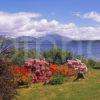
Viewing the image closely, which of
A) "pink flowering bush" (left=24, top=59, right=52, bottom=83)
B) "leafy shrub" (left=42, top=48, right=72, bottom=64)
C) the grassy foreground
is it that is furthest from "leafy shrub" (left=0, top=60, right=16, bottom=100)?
"leafy shrub" (left=42, top=48, right=72, bottom=64)

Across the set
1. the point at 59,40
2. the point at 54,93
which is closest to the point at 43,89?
the point at 54,93

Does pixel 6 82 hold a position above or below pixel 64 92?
above

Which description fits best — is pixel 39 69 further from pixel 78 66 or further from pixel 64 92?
pixel 64 92

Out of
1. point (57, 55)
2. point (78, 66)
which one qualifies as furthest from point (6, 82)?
point (57, 55)

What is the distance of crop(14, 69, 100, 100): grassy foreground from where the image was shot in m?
20.8

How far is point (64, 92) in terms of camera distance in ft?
71.6

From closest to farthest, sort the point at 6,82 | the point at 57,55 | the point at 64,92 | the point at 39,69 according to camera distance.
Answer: the point at 6,82
the point at 64,92
the point at 39,69
the point at 57,55

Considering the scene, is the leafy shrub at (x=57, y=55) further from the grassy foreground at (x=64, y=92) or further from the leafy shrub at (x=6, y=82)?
the leafy shrub at (x=6, y=82)

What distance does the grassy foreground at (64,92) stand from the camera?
20.8 m

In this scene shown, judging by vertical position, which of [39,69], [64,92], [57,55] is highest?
[57,55]

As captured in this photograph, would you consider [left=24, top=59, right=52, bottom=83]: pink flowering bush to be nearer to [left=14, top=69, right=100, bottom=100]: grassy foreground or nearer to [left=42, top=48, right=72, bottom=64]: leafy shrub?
[left=14, top=69, right=100, bottom=100]: grassy foreground

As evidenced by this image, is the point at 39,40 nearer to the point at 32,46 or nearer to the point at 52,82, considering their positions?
the point at 32,46

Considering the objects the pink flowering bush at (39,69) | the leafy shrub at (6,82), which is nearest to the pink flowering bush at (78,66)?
the pink flowering bush at (39,69)

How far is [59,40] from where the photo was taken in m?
52.7
